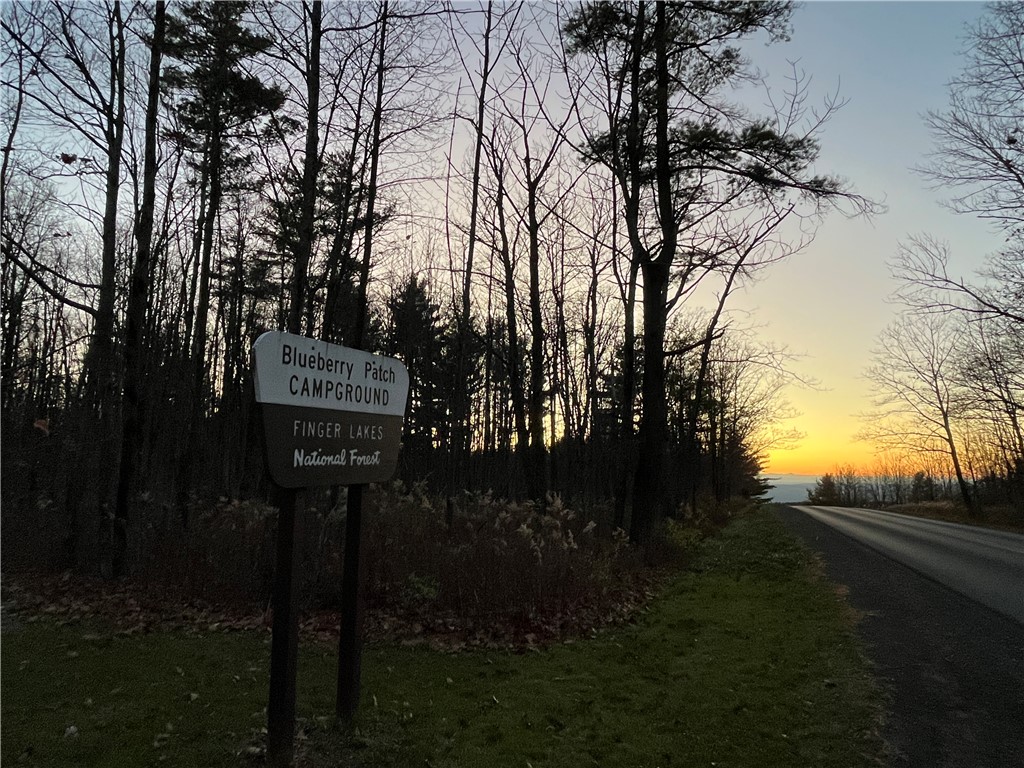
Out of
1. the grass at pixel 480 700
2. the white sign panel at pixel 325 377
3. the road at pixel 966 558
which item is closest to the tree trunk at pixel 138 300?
the grass at pixel 480 700

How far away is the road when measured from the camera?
28.3ft

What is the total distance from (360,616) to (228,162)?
45.7 feet

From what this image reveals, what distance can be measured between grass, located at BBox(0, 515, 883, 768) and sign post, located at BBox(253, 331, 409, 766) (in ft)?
1.84

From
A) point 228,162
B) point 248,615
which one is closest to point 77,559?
point 248,615

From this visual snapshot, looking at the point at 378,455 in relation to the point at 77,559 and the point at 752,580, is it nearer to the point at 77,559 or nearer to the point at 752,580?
the point at 752,580

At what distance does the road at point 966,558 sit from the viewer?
8.64m

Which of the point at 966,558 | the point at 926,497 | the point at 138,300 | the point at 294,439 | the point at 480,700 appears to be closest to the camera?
the point at 294,439

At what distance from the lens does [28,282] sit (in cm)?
1673

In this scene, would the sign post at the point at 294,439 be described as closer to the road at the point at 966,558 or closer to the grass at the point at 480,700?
the grass at the point at 480,700

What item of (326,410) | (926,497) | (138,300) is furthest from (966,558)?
(926,497)

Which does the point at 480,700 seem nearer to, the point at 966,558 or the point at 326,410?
the point at 326,410

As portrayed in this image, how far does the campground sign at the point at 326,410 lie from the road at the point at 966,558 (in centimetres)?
741

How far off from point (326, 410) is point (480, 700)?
272 cm

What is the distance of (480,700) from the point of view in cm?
502
